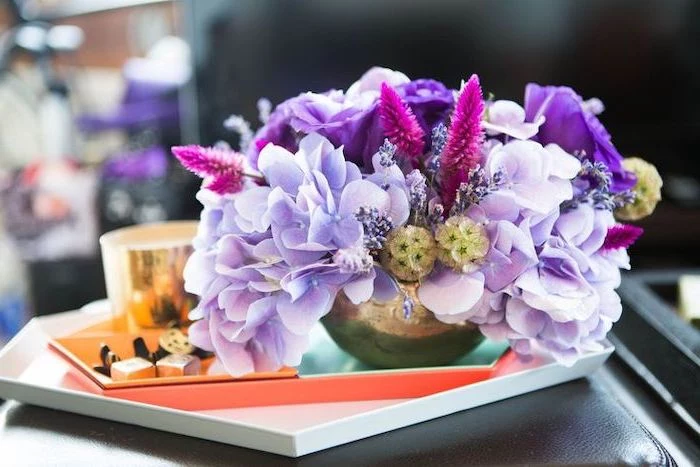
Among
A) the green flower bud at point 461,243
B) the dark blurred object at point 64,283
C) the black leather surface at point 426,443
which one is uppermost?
the green flower bud at point 461,243

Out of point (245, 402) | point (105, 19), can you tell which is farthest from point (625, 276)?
point (105, 19)

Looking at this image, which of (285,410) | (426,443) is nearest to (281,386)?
(285,410)

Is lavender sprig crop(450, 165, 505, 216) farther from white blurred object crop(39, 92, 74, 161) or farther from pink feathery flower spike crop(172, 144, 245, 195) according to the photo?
white blurred object crop(39, 92, 74, 161)

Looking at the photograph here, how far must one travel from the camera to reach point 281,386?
0.59 m

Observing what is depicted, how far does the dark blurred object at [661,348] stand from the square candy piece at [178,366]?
1.31 ft

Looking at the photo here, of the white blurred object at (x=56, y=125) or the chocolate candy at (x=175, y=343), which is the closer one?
the chocolate candy at (x=175, y=343)

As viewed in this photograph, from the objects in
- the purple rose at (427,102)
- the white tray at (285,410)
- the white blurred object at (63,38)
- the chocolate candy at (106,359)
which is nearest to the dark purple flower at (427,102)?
the purple rose at (427,102)

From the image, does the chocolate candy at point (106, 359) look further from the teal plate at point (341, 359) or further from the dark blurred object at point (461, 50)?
the dark blurred object at point (461, 50)

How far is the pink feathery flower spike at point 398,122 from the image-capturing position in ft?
1.78

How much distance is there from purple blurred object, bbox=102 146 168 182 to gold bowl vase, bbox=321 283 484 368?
3.46ft

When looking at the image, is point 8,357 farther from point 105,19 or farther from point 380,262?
point 105,19

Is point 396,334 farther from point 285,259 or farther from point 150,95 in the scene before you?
point 150,95

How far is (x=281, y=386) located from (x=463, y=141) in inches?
9.2

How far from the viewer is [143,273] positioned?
0.70 m
